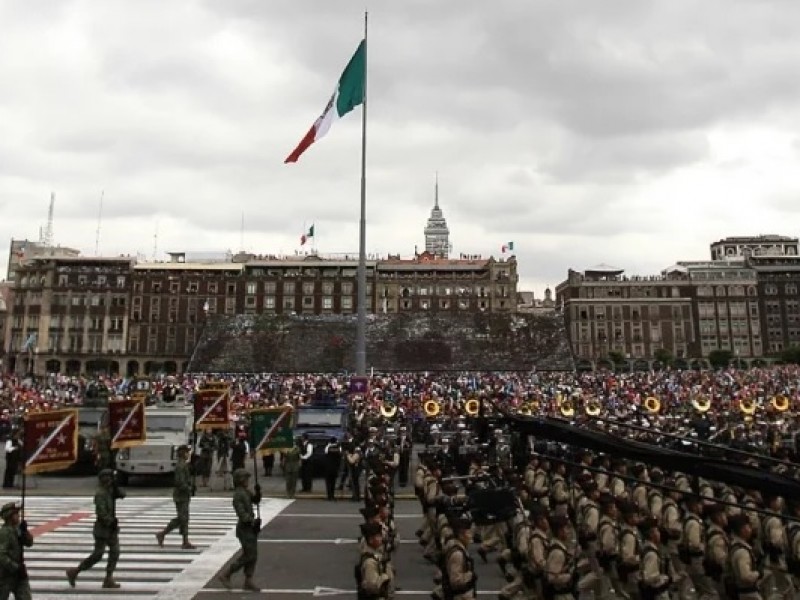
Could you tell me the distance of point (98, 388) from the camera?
2781 cm

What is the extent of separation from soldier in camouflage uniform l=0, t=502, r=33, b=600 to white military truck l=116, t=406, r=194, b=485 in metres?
11.4

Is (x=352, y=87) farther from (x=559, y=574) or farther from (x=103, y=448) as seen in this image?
(x=559, y=574)

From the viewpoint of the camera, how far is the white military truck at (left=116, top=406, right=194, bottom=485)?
2141 centimetres

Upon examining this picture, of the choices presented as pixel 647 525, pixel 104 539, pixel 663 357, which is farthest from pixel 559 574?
pixel 663 357

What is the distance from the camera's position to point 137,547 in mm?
14242

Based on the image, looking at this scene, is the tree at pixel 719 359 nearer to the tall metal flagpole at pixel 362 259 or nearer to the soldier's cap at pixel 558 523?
the tall metal flagpole at pixel 362 259

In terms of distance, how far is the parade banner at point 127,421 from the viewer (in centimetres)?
1606

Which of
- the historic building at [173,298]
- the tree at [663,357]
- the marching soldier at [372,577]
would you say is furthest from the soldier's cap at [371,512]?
the tree at [663,357]

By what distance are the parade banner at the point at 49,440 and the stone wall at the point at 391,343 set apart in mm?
57912

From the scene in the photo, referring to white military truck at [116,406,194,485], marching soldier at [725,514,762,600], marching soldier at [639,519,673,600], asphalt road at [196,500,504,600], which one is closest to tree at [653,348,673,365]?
white military truck at [116,406,194,485]

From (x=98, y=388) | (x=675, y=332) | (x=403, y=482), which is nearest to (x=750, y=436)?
(x=403, y=482)

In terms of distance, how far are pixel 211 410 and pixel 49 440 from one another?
A: 315 inches

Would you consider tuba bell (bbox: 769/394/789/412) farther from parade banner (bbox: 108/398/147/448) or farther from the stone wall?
the stone wall

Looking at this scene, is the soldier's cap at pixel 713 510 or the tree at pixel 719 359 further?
the tree at pixel 719 359
